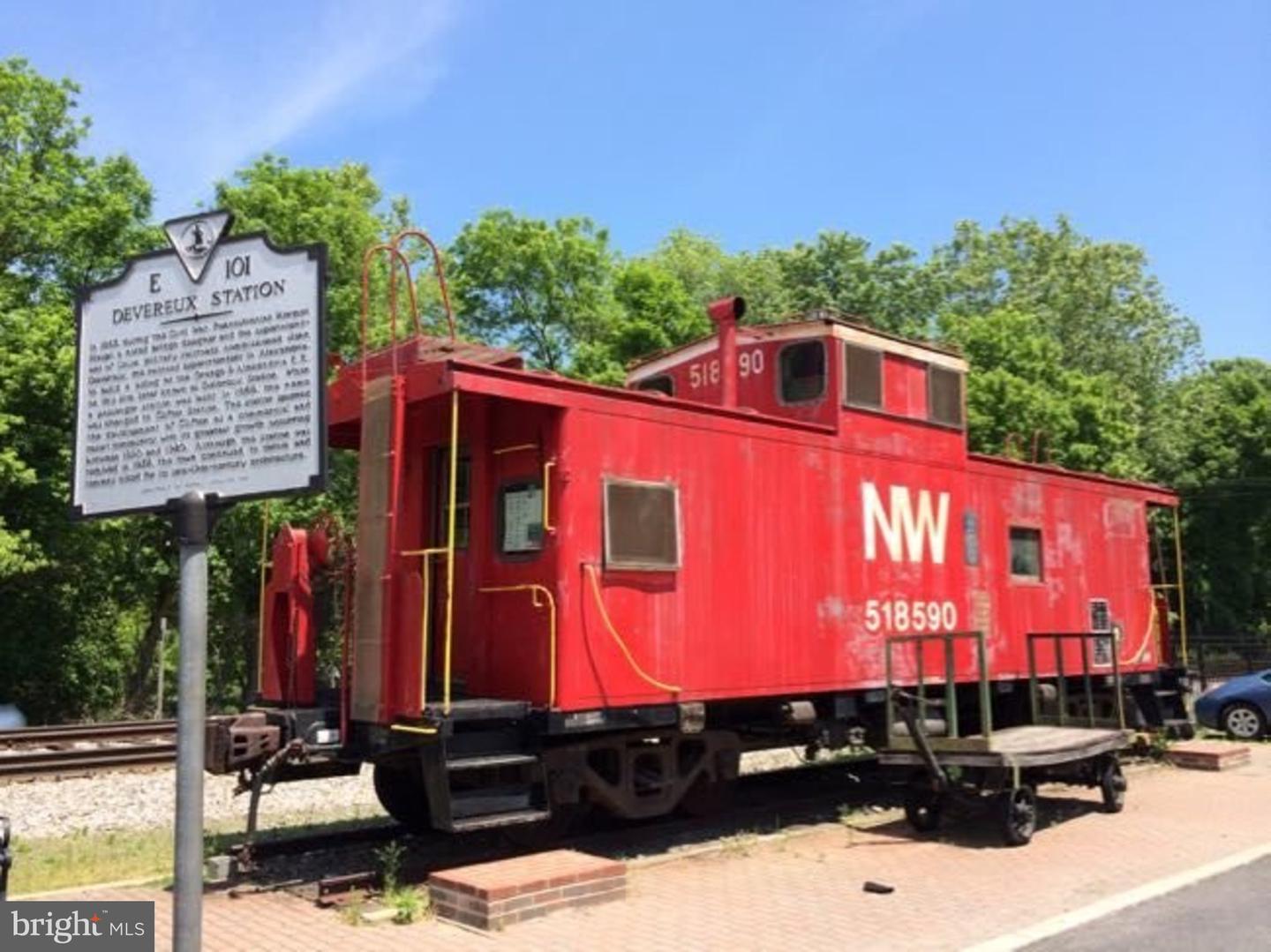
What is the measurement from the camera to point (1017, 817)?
29.3ft

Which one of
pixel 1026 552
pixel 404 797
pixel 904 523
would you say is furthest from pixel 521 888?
pixel 1026 552

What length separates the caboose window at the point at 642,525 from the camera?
27.0 feet

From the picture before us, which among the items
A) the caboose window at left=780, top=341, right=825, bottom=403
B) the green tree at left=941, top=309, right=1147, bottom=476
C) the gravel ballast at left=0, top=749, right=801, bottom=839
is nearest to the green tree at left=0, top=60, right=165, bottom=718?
the gravel ballast at left=0, top=749, right=801, bottom=839

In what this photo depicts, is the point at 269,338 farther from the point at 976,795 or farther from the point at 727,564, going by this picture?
the point at 976,795

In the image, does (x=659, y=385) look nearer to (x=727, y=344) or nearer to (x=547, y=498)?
(x=727, y=344)

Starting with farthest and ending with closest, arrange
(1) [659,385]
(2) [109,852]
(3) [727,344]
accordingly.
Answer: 1. (1) [659,385]
2. (3) [727,344]
3. (2) [109,852]

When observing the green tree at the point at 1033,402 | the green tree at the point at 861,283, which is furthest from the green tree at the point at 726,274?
the green tree at the point at 1033,402

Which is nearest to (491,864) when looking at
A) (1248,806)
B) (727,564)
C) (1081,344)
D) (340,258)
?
(727,564)

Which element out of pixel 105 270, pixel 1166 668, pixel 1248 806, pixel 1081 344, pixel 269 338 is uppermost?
pixel 1081 344

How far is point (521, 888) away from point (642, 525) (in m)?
2.85

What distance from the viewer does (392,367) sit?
7965 mm

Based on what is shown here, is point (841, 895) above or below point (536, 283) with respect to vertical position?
below

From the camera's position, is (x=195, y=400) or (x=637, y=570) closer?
(x=195, y=400)

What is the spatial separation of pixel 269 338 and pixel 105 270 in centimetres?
2053
